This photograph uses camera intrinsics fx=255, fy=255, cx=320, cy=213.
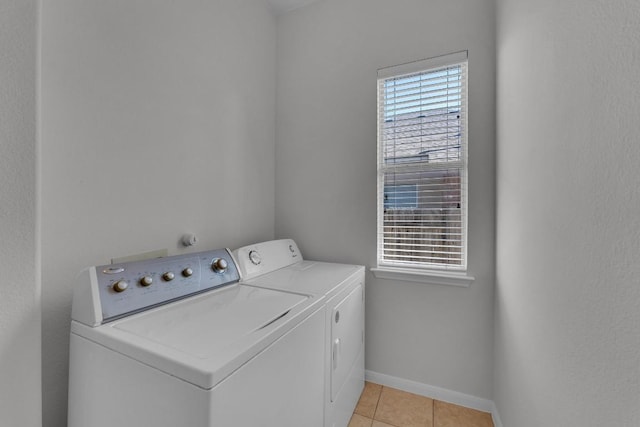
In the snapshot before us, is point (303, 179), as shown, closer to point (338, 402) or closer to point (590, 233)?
point (338, 402)

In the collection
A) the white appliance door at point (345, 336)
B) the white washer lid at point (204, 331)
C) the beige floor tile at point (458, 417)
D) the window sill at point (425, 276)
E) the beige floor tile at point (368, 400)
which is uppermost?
the white washer lid at point (204, 331)

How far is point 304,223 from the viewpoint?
207cm

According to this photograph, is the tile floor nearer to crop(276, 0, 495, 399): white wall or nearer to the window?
crop(276, 0, 495, 399): white wall

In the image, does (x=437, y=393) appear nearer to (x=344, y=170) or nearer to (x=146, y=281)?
(x=344, y=170)

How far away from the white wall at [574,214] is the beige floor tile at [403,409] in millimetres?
503

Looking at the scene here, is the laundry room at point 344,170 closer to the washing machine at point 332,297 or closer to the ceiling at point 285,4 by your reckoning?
the ceiling at point 285,4

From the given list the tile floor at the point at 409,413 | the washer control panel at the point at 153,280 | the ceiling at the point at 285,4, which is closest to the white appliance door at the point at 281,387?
the washer control panel at the point at 153,280

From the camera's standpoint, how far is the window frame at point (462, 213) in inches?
64.6

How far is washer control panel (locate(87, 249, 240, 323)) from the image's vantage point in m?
0.87

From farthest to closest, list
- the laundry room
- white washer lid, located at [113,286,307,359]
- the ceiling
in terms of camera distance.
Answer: the ceiling → white washer lid, located at [113,286,307,359] → the laundry room

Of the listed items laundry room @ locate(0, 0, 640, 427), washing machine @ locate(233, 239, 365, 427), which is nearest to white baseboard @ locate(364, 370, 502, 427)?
laundry room @ locate(0, 0, 640, 427)

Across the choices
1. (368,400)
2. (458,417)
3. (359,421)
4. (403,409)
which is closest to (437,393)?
(458,417)

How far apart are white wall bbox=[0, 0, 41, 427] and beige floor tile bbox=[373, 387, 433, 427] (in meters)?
1.62

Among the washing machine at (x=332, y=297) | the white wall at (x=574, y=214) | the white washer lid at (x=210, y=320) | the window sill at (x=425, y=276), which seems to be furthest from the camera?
the window sill at (x=425, y=276)
